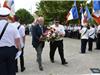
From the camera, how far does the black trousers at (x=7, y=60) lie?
731cm

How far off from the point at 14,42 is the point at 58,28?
621 centimetres

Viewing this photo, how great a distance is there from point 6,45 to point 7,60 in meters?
0.30

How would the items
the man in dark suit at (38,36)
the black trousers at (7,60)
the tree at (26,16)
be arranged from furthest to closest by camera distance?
the tree at (26,16)
the man in dark suit at (38,36)
the black trousers at (7,60)

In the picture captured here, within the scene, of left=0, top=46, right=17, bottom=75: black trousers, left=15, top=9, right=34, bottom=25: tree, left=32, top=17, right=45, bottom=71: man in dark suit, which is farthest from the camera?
left=15, top=9, right=34, bottom=25: tree

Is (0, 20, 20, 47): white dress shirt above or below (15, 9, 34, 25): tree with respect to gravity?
above

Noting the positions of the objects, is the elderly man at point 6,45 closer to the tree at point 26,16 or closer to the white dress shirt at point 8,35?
the white dress shirt at point 8,35

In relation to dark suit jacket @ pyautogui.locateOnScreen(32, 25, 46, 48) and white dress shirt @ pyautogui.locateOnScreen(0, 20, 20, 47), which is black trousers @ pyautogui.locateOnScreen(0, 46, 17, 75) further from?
dark suit jacket @ pyautogui.locateOnScreen(32, 25, 46, 48)

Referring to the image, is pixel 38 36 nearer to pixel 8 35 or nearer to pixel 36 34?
pixel 36 34

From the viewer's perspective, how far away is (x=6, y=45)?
7.38 metres

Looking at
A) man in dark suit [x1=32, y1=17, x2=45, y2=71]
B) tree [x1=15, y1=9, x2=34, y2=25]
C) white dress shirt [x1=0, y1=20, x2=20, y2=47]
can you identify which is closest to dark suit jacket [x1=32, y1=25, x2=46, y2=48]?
man in dark suit [x1=32, y1=17, x2=45, y2=71]

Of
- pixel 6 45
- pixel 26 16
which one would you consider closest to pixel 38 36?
pixel 6 45

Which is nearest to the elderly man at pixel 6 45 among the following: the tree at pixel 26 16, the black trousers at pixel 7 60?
the black trousers at pixel 7 60

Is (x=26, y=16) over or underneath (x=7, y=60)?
underneath

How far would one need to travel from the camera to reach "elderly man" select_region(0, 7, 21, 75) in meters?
7.33
